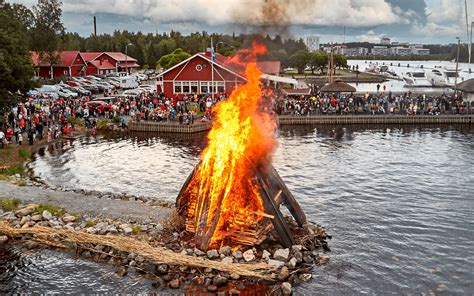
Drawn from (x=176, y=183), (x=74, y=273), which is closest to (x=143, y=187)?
(x=176, y=183)

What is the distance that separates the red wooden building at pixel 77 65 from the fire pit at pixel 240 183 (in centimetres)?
7282

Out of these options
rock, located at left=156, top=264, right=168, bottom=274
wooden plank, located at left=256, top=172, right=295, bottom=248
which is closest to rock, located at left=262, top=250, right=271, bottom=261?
wooden plank, located at left=256, top=172, right=295, bottom=248

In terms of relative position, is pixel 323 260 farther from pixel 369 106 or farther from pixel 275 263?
pixel 369 106

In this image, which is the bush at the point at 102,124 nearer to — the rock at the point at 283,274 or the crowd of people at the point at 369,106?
the crowd of people at the point at 369,106

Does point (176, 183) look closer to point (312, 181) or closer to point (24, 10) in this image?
point (312, 181)

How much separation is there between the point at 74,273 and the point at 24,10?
88855 millimetres

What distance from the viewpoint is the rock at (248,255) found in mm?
18016

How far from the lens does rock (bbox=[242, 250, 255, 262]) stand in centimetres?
1802

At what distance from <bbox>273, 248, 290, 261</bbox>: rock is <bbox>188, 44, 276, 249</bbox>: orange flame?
1.52 m

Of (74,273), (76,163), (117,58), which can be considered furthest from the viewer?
(117,58)

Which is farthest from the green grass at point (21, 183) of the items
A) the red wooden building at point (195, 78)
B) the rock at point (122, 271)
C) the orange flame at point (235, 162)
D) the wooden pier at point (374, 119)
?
the red wooden building at point (195, 78)

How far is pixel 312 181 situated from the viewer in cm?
3119

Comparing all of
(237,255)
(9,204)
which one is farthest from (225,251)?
(9,204)

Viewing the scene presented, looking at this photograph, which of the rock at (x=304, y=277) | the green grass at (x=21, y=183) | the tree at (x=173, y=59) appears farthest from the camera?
the tree at (x=173, y=59)
